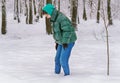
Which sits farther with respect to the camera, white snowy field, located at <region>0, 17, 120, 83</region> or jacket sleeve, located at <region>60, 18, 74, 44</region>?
jacket sleeve, located at <region>60, 18, 74, 44</region>

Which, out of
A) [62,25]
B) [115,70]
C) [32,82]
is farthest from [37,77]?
[115,70]

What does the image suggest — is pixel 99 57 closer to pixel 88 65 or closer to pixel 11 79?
pixel 88 65

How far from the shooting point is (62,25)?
8133mm

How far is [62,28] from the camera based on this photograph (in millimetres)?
8109

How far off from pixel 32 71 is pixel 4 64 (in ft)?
5.15

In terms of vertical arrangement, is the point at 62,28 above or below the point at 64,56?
above

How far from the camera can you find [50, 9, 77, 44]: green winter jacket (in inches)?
319

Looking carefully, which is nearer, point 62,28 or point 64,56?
point 62,28

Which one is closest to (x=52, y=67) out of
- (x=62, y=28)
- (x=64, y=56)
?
(x=64, y=56)

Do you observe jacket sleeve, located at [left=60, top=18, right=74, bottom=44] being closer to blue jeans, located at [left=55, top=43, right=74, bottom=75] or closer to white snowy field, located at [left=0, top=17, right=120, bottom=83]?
blue jeans, located at [left=55, top=43, right=74, bottom=75]

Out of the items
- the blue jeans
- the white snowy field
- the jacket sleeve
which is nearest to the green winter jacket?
the jacket sleeve

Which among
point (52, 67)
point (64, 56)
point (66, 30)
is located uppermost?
point (66, 30)

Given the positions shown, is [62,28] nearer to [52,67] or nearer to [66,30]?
[66,30]

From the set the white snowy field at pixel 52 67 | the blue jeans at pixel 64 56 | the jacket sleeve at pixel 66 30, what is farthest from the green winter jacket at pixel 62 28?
the white snowy field at pixel 52 67
